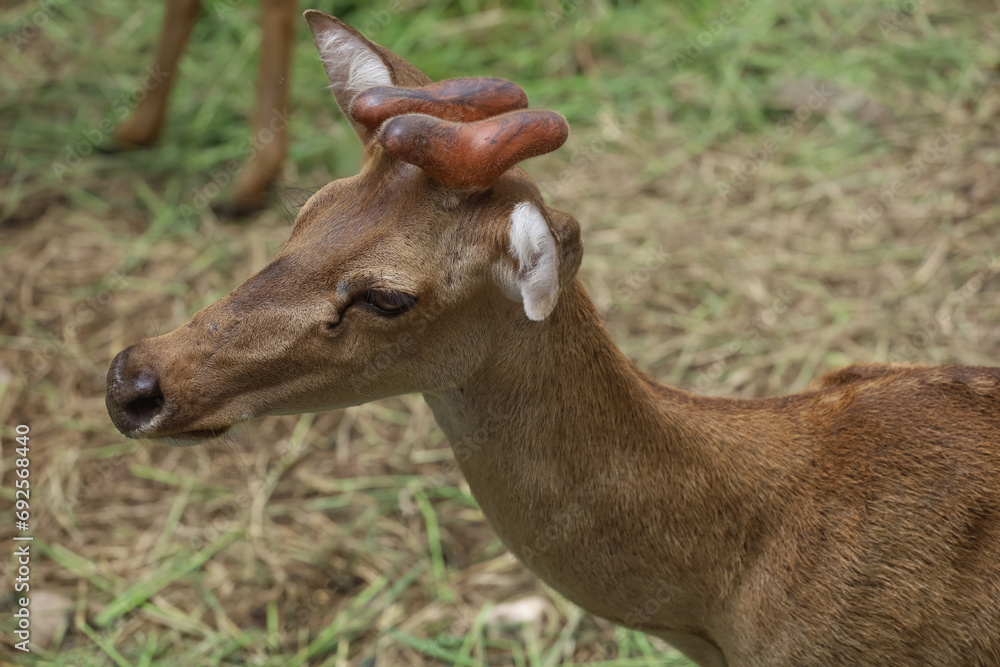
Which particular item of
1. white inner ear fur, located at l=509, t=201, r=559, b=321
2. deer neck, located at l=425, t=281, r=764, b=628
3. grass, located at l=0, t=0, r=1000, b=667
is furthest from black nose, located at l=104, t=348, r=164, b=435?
white inner ear fur, located at l=509, t=201, r=559, b=321

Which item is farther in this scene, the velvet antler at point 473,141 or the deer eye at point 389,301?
the deer eye at point 389,301

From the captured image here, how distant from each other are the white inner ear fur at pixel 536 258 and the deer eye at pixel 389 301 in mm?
346

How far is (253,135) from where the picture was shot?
21.2 feet

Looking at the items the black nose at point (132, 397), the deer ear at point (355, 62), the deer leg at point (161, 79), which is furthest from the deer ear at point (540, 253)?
the deer leg at point (161, 79)

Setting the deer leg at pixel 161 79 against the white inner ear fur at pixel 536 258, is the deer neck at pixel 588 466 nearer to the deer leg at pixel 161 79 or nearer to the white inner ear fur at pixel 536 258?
the white inner ear fur at pixel 536 258

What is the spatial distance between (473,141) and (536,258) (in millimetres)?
330

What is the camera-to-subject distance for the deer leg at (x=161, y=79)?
6523 mm

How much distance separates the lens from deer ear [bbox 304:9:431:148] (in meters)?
2.99

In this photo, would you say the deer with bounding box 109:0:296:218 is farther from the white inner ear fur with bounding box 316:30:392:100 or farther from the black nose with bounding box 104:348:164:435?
the black nose with bounding box 104:348:164:435

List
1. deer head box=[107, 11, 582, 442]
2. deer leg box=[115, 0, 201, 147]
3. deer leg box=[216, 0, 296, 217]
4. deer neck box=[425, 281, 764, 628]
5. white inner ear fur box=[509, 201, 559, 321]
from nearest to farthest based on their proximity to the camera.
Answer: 1. white inner ear fur box=[509, 201, 559, 321]
2. deer head box=[107, 11, 582, 442]
3. deer neck box=[425, 281, 764, 628]
4. deer leg box=[216, 0, 296, 217]
5. deer leg box=[115, 0, 201, 147]

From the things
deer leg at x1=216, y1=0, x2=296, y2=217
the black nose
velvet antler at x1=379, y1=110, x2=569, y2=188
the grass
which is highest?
velvet antler at x1=379, y1=110, x2=569, y2=188

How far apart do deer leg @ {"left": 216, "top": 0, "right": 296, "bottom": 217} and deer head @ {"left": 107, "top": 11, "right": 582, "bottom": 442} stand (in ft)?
10.8

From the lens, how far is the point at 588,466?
2.97 meters

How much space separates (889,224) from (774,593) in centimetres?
386
